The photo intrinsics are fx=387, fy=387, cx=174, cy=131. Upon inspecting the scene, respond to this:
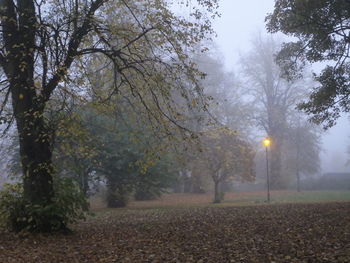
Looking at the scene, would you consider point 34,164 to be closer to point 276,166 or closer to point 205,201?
point 205,201

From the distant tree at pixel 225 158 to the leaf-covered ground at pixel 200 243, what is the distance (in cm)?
1615

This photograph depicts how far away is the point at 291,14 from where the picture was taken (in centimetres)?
1509

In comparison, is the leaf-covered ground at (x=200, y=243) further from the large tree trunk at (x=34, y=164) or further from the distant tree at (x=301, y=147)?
the distant tree at (x=301, y=147)

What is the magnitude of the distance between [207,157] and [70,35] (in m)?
18.6

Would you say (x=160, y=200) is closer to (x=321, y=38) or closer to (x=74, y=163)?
(x=74, y=163)

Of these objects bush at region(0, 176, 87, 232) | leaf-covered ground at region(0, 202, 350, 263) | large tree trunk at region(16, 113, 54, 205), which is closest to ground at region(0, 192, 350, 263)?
leaf-covered ground at region(0, 202, 350, 263)

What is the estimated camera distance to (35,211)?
9188mm

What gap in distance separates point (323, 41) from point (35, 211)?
11921 millimetres

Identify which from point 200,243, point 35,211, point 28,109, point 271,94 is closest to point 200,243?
point 200,243

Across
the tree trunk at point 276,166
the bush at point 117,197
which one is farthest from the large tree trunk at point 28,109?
the tree trunk at point 276,166

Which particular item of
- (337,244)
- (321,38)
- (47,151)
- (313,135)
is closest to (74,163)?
(47,151)

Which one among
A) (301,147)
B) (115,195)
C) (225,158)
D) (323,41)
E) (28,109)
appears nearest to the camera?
(28,109)

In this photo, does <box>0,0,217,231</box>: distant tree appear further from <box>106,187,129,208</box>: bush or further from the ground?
<box>106,187,129,208</box>: bush

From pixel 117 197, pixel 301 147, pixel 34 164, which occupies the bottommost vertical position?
pixel 117 197
